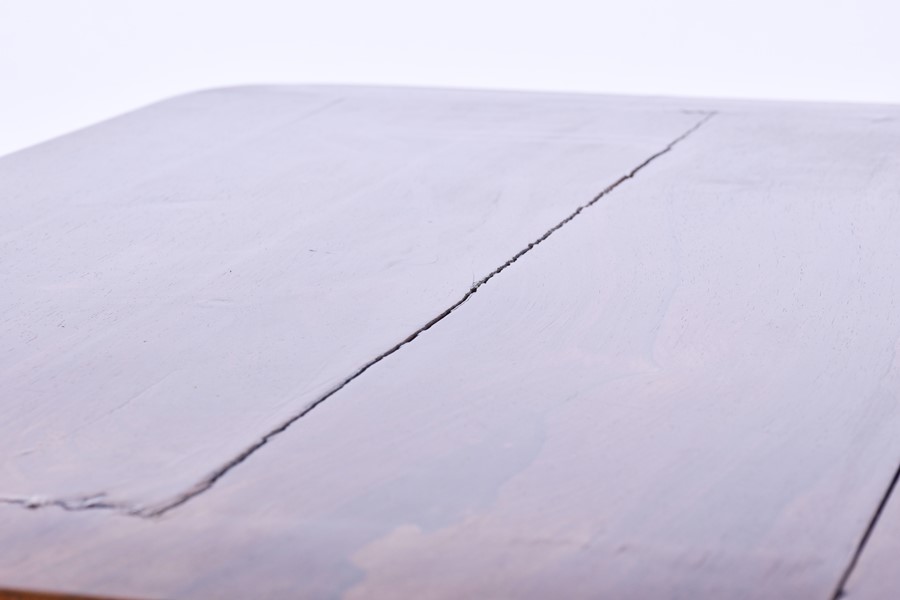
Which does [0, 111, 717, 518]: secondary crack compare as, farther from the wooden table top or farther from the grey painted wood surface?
the grey painted wood surface

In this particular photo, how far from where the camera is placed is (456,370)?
32.8 inches

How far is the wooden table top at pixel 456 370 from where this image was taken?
1.97 ft

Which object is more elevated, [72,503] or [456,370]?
[456,370]

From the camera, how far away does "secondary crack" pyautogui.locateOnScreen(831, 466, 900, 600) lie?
55cm

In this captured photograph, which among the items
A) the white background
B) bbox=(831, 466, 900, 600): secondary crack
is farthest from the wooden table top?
the white background

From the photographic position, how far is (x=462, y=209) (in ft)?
4.09

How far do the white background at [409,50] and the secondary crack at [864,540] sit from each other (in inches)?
118

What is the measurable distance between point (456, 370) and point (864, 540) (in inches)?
12.4

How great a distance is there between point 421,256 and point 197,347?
27 cm

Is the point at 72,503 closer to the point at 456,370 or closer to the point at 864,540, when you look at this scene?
the point at 456,370

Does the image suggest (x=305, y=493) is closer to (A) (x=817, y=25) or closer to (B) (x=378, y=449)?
(B) (x=378, y=449)

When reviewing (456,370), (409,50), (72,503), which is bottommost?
(72,503)

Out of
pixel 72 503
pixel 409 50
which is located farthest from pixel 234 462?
A: pixel 409 50

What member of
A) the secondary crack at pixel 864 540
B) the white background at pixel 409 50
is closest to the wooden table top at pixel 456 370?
the secondary crack at pixel 864 540
